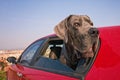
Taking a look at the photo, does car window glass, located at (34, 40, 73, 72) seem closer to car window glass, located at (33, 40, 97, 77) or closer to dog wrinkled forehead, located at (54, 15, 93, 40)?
car window glass, located at (33, 40, 97, 77)

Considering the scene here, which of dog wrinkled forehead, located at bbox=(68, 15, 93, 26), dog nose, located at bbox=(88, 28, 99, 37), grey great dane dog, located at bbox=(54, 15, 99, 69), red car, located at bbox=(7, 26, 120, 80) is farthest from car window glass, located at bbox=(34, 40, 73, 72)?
dog nose, located at bbox=(88, 28, 99, 37)

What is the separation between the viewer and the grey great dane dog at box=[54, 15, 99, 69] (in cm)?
419

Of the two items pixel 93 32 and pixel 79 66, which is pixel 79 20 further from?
pixel 79 66

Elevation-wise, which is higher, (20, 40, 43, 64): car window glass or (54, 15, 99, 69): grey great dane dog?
(54, 15, 99, 69): grey great dane dog

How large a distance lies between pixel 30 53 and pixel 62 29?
1.99 meters

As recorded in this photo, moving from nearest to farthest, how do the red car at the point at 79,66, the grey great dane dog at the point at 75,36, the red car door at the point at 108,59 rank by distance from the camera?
the red car door at the point at 108,59 < the red car at the point at 79,66 < the grey great dane dog at the point at 75,36

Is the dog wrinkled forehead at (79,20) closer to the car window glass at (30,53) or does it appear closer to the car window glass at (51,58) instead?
the car window glass at (51,58)

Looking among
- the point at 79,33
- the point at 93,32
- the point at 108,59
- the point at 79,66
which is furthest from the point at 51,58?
the point at 108,59

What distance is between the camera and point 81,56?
431 centimetres

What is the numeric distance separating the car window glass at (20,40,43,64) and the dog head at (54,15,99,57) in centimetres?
138

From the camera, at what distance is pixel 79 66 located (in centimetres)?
403

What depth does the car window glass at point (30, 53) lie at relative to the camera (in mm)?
6191

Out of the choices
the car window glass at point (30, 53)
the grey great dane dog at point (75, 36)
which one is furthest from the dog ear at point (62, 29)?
the car window glass at point (30, 53)

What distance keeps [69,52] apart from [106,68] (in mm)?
1369
